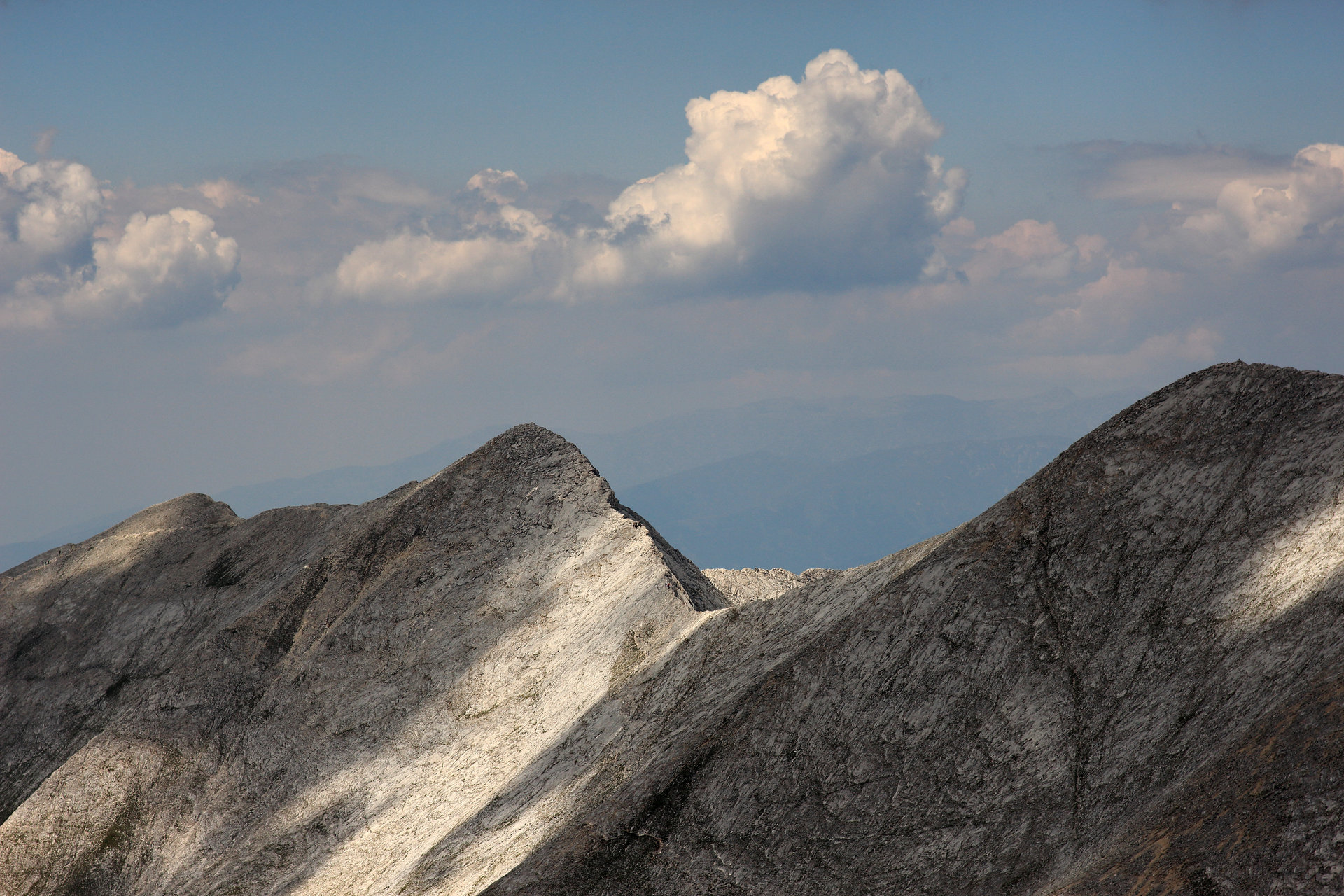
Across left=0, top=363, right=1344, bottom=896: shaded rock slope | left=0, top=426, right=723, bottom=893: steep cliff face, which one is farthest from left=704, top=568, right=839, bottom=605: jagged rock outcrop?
left=0, top=426, right=723, bottom=893: steep cliff face

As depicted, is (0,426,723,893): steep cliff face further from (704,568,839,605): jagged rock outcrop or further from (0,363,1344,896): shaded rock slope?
(704,568,839,605): jagged rock outcrop

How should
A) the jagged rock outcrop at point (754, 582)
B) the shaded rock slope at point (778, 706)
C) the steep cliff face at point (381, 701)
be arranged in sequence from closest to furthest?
the shaded rock slope at point (778, 706)
the steep cliff face at point (381, 701)
the jagged rock outcrop at point (754, 582)

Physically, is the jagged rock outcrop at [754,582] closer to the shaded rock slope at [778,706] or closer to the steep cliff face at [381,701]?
the shaded rock slope at [778,706]

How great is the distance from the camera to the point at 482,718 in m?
31.8

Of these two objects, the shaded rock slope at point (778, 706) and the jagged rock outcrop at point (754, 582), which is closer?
the shaded rock slope at point (778, 706)

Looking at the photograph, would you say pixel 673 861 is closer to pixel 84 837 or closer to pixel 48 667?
pixel 84 837

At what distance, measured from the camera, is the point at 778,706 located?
69.9 feet

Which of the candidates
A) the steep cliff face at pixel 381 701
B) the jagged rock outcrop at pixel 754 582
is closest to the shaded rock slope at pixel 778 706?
the steep cliff face at pixel 381 701

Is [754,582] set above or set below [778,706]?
above

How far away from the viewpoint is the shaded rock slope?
1563cm

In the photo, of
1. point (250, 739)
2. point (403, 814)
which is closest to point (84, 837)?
point (250, 739)

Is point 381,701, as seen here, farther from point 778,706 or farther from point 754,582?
point 754,582

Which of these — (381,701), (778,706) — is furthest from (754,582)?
(778,706)

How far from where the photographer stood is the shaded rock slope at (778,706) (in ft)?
51.3
